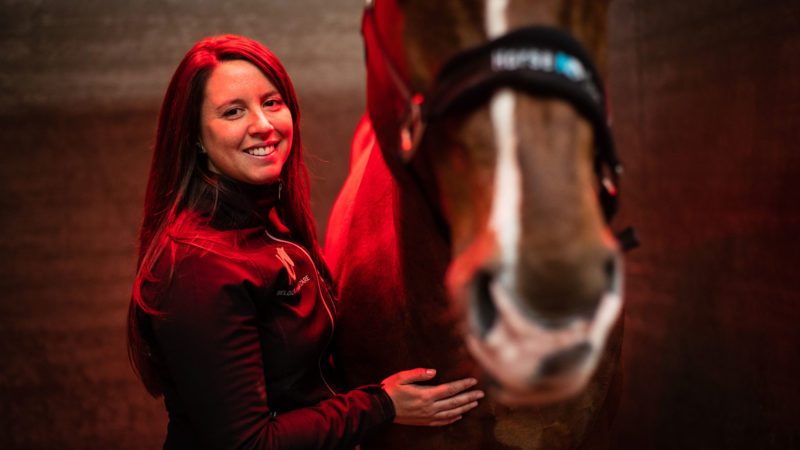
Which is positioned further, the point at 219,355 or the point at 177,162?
the point at 177,162

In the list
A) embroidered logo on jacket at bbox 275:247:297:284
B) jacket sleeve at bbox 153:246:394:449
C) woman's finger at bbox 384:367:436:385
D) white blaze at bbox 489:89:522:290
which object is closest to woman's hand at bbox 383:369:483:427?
woman's finger at bbox 384:367:436:385

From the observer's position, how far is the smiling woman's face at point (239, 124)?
39.1 inches

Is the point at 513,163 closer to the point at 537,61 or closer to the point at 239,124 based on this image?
the point at 537,61

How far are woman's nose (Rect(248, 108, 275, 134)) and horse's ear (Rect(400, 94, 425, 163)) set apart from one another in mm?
409

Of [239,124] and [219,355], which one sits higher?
[239,124]

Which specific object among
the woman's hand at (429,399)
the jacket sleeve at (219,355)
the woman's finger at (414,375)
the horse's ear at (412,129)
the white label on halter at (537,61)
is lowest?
the woman's hand at (429,399)

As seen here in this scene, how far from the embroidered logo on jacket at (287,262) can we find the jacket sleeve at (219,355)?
8cm

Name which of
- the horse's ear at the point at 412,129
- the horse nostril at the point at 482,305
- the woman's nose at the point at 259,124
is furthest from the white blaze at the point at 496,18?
the woman's nose at the point at 259,124

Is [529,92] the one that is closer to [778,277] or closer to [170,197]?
[170,197]

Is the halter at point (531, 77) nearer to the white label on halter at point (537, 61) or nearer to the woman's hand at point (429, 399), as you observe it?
the white label on halter at point (537, 61)

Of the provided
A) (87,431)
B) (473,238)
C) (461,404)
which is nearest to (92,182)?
(87,431)

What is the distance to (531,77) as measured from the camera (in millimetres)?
535

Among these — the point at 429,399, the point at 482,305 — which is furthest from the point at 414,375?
the point at 482,305

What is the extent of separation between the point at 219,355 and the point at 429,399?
0.36m
